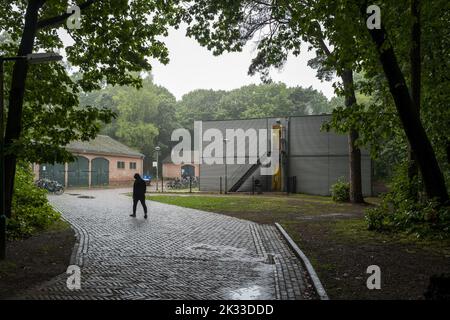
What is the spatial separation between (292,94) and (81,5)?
62.5 meters

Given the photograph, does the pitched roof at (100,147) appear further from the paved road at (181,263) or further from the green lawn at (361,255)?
the green lawn at (361,255)

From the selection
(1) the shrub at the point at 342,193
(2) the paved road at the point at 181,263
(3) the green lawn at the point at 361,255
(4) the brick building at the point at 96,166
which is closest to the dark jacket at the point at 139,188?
(2) the paved road at the point at 181,263

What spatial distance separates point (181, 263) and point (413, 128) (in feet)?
25.1

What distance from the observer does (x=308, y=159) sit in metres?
32.2

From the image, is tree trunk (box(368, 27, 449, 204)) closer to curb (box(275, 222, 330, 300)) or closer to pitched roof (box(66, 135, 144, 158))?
curb (box(275, 222, 330, 300))

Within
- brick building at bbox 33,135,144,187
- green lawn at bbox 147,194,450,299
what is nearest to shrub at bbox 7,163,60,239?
green lawn at bbox 147,194,450,299

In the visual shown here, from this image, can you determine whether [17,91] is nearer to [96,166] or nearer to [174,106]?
[96,166]

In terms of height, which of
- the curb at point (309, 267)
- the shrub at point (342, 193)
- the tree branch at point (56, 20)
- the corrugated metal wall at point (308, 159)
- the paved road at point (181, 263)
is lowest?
the paved road at point (181, 263)

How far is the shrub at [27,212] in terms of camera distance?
11016 millimetres

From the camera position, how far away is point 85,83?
1215cm

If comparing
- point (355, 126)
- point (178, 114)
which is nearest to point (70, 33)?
point (355, 126)
